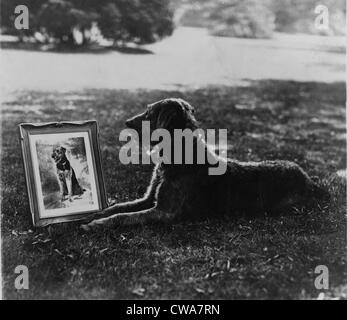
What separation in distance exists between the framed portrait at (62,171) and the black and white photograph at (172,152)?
0.01 metres

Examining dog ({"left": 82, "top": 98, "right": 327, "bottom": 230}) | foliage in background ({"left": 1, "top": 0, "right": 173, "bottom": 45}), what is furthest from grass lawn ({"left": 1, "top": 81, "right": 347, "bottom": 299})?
foliage in background ({"left": 1, "top": 0, "right": 173, "bottom": 45})

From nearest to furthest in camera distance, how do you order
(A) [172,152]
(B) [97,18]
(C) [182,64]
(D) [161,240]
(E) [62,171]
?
(D) [161,240] < (A) [172,152] < (E) [62,171] < (B) [97,18] < (C) [182,64]

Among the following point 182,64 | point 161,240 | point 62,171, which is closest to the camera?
point 161,240

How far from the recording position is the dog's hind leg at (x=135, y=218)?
455 centimetres

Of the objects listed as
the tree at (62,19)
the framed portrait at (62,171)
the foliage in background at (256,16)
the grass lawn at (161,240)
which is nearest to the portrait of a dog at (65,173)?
the framed portrait at (62,171)

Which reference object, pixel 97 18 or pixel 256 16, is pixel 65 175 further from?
pixel 256 16

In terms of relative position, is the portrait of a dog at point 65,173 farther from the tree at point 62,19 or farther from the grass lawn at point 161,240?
the tree at point 62,19

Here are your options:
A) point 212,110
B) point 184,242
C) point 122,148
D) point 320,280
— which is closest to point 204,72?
point 212,110

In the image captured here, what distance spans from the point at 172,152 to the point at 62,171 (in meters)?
1.17

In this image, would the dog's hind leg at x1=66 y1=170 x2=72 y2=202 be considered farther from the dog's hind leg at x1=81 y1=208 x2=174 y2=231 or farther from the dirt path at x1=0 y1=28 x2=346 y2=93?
the dirt path at x1=0 y1=28 x2=346 y2=93

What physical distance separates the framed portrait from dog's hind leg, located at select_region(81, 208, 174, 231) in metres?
0.22

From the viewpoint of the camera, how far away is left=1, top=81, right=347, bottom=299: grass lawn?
4.20 meters

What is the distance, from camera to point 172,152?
183 inches

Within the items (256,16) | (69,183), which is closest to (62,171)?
(69,183)
